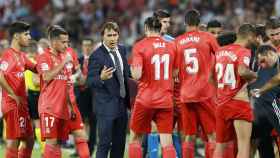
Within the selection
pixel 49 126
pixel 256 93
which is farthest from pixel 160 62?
pixel 49 126

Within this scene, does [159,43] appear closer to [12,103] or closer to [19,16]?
[12,103]

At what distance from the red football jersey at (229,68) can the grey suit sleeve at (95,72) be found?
1915 millimetres

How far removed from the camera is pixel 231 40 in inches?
523

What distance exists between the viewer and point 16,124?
1356cm

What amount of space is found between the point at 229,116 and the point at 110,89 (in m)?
2.03

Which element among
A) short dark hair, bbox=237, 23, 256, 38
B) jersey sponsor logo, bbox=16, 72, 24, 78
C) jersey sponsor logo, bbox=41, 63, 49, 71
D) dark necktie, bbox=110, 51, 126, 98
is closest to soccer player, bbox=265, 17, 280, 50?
short dark hair, bbox=237, 23, 256, 38

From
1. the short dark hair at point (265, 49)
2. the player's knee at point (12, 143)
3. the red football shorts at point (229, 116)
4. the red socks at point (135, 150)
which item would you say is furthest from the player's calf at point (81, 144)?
the short dark hair at point (265, 49)

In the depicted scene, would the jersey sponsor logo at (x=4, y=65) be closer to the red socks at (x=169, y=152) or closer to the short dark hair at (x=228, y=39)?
the red socks at (x=169, y=152)

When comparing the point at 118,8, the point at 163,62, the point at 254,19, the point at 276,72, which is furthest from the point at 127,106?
the point at 118,8

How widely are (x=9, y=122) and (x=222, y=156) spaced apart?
3.22 m

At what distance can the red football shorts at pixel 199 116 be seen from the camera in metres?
13.6

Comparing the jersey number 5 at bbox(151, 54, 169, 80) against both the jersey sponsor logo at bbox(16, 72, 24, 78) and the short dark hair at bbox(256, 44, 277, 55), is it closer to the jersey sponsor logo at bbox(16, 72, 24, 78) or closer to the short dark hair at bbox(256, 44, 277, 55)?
the short dark hair at bbox(256, 44, 277, 55)

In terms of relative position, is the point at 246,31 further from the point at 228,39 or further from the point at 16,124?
the point at 16,124

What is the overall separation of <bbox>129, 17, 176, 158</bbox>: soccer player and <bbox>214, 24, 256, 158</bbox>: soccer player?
0.77 m
